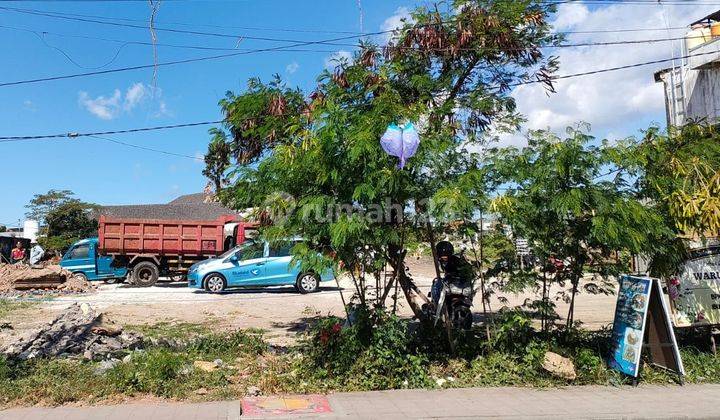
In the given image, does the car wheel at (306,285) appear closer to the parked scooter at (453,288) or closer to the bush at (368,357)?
the parked scooter at (453,288)

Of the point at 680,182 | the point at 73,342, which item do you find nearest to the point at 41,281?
the point at 73,342

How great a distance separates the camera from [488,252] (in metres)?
7.17

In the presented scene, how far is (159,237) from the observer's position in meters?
20.9

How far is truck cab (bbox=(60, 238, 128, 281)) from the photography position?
69.2 ft

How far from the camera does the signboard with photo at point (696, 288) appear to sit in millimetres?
7812

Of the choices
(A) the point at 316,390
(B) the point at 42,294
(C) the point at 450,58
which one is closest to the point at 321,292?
(B) the point at 42,294

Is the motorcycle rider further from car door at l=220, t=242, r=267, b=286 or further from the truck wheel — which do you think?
the truck wheel

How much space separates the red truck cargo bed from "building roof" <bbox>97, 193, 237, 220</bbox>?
19190mm

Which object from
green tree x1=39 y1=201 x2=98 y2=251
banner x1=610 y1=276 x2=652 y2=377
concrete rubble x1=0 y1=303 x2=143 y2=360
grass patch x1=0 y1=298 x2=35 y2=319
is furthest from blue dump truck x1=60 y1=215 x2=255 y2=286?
green tree x1=39 y1=201 x2=98 y2=251

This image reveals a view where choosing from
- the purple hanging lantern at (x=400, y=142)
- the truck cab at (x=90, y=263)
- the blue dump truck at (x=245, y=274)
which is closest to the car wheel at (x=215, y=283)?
the blue dump truck at (x=245, y=274)

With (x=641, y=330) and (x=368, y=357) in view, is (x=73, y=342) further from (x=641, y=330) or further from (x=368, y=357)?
(x=641, y=330)

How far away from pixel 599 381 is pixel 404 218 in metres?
3.16

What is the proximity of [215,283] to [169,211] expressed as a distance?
95.3ft

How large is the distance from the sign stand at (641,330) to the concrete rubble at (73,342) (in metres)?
6.74
